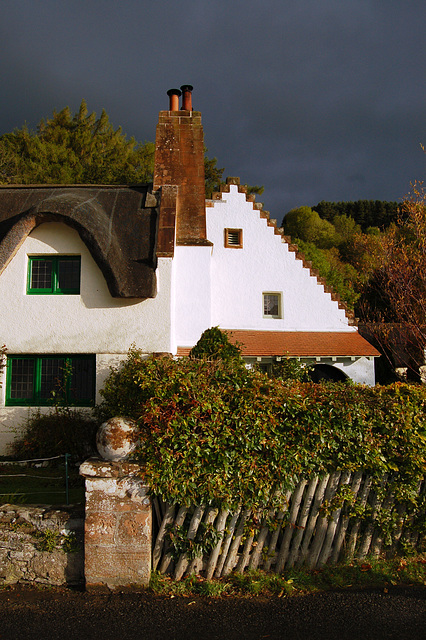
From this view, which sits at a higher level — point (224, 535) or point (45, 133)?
point (45, 133)

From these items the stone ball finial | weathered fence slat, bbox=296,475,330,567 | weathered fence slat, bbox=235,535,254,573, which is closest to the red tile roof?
weathered fence slat, bbox=296,475,330,567

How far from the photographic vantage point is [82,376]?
9.73 meters

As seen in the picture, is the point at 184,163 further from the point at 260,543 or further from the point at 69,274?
the point at 260,543

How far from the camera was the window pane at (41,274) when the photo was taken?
392 inches

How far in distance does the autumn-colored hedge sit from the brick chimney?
828 centimetres

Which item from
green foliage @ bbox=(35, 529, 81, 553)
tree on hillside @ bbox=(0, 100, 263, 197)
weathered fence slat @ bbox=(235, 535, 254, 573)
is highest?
tree on hillside @ bbox=(0, 100, 263, 197)

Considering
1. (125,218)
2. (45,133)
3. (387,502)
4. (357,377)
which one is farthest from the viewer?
(45,133)

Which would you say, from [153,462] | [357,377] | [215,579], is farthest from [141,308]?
[357,377]

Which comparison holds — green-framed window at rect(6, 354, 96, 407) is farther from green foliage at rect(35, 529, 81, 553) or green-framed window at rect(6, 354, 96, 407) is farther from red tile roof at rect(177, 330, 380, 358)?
red tile roof at rect(177, 330, 380, 358)

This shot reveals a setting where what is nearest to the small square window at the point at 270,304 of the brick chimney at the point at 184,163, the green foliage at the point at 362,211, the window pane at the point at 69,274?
the brick chimney at the point at 184,163

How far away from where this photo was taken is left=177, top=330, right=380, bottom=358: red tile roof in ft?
49.3

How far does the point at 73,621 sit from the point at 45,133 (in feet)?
96.1

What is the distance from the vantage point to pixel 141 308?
374 inches

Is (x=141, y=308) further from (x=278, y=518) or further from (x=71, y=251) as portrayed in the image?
(x=278, y=518)
